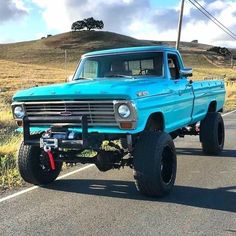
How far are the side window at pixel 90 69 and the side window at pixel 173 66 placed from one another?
1.22 metres

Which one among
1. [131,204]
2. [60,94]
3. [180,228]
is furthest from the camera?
[60,94]

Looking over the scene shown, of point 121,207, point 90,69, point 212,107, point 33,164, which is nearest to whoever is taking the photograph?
point 121,207

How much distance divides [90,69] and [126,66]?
0.69 meters

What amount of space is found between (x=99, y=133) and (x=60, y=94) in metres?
0.75

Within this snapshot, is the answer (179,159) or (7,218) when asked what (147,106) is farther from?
(179,159)

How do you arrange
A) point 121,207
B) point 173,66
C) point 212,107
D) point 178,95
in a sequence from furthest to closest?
point 212,107
point 173,66
point 178,95
point 121,207

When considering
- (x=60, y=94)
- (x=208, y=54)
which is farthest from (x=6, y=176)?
(x=208, y=54)

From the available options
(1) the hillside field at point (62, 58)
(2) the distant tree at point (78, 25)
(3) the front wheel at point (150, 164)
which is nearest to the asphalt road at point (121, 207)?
(3) the front wheel at point (150, 164)

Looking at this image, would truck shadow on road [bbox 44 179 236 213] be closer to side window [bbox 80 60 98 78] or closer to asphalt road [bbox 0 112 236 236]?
asphalt road [bbox 0 112 236 236]

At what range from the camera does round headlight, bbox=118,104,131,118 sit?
6.92 meters

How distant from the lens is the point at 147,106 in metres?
7.25

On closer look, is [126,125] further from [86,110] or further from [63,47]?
[63,47]

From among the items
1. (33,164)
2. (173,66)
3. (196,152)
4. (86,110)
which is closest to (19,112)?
(33,164)

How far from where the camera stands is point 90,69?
8.98m
